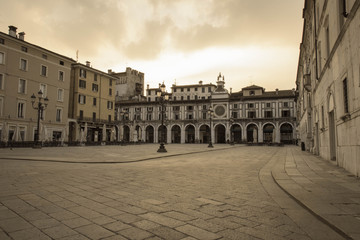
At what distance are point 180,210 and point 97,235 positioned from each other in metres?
1.60

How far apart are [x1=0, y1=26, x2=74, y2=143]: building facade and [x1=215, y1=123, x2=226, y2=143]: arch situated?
131ft

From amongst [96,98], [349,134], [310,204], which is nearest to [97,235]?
[310,204]

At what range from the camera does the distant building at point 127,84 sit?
255 ft

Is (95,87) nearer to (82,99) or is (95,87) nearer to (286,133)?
(82,99)

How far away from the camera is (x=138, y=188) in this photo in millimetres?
6332

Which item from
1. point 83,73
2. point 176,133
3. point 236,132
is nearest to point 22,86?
point 83,73

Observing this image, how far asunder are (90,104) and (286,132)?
4584cm

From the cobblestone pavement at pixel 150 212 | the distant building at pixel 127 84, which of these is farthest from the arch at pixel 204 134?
the cobblestone pavement at pixel 150 212

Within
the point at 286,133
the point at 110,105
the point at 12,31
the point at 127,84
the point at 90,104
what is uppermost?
the point at 127,84

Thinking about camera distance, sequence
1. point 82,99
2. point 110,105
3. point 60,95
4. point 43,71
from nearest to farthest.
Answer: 1. point 43,71
2. point 60,95
3. point 82,99
4. point 110,105

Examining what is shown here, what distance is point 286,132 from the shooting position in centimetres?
6128

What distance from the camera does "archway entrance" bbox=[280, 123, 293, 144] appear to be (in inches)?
2388

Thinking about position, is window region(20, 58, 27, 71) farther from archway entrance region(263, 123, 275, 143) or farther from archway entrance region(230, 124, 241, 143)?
archway entrance region(263, 123, 275, 143)

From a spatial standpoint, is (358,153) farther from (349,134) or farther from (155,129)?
(155,129)
